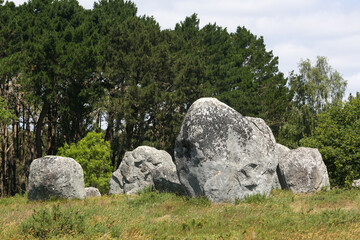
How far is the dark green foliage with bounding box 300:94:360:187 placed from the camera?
26844 millimetres

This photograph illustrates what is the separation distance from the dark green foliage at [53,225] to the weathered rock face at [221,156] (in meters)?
6.79

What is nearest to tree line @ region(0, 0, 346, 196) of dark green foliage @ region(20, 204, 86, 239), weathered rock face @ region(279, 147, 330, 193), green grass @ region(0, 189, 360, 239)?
weathered rock face @ region(279, 147, 330, 193)

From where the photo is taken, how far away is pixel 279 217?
12.4 metres

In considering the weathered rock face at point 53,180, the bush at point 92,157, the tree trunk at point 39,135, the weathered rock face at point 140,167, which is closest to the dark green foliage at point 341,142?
the weathered rock face at point 140,167

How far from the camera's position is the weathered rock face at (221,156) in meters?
16.5

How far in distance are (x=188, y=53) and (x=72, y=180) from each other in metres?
24.4

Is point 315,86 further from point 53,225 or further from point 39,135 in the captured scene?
point 53,225

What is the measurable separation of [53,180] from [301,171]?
1243 centimetres

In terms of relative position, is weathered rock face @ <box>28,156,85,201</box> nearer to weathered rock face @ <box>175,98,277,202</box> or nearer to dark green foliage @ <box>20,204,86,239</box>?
weathered rock face @ <box>175,98,277,202</box>

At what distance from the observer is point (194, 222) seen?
11.4 m

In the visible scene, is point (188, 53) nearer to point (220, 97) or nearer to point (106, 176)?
point (220, 97)

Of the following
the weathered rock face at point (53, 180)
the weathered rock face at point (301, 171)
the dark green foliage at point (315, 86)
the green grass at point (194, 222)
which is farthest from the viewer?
the dark green foliage at point (315, 86)

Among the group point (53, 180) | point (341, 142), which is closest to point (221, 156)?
point (53, 180)

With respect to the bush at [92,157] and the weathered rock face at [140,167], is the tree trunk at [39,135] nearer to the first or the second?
the bush at [92,157]
